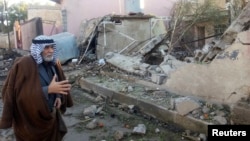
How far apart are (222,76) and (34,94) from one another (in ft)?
11.2

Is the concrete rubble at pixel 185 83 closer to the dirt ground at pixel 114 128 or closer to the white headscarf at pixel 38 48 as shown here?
the dirt ground at pixel 114 128

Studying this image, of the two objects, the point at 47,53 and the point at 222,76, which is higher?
the point at 47,53

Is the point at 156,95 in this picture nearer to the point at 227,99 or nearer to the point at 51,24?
the point at 227,99

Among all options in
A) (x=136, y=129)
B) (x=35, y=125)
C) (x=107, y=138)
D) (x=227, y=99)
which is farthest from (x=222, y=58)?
(x=35, y=125)

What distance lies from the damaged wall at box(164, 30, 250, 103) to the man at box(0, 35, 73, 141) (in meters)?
2.99

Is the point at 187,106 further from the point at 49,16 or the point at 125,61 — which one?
the point at 49,16

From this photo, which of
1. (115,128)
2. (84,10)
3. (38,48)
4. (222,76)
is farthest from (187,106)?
(84,10)

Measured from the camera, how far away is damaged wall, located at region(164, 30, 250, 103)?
5.20 m

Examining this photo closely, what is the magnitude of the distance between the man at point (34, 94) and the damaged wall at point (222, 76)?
2.99 m

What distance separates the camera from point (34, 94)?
328 centimetres

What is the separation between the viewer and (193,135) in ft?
16.9

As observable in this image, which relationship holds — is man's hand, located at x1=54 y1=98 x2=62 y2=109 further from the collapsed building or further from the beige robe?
the collapsed building

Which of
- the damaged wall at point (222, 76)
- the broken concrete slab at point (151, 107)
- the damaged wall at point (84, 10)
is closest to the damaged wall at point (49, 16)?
the damaged wall at point (84, 10)

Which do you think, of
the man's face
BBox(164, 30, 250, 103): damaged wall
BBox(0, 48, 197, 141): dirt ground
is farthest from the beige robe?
BBox(164, 30, 250, 103): damaged wall
